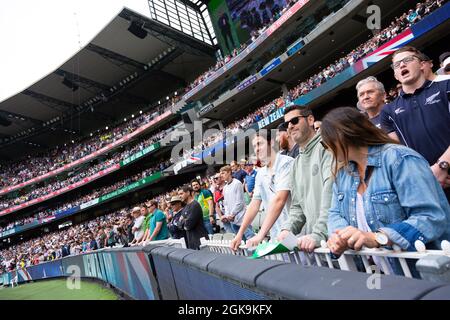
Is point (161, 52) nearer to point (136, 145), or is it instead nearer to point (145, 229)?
point (136, 145)

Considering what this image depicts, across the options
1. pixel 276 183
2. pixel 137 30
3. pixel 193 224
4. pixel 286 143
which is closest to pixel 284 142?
pixel 286 143

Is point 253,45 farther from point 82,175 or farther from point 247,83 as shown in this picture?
point 82,175

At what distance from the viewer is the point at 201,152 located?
2584cm

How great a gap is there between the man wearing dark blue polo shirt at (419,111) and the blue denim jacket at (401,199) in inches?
34.1

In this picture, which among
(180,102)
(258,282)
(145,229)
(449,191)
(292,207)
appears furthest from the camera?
(180,102)

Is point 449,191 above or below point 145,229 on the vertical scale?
below

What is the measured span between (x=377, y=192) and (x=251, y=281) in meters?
0.66

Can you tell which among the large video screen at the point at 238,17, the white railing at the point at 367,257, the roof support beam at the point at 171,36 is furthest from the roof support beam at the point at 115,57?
the white railing at the point at 367,257

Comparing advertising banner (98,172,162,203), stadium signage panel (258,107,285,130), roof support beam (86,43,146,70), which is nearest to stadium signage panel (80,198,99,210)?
advertising banner (98,172,162,203)

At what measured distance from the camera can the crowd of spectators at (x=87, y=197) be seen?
3148 centimetres

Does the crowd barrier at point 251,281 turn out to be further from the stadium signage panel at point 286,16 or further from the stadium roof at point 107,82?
the stadium roof at point 107,82

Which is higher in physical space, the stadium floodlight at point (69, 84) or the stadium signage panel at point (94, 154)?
the stadium floodlight at point (69, 84)

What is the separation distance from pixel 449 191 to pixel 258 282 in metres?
1.41

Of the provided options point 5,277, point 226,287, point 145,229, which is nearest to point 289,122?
point 226,287
